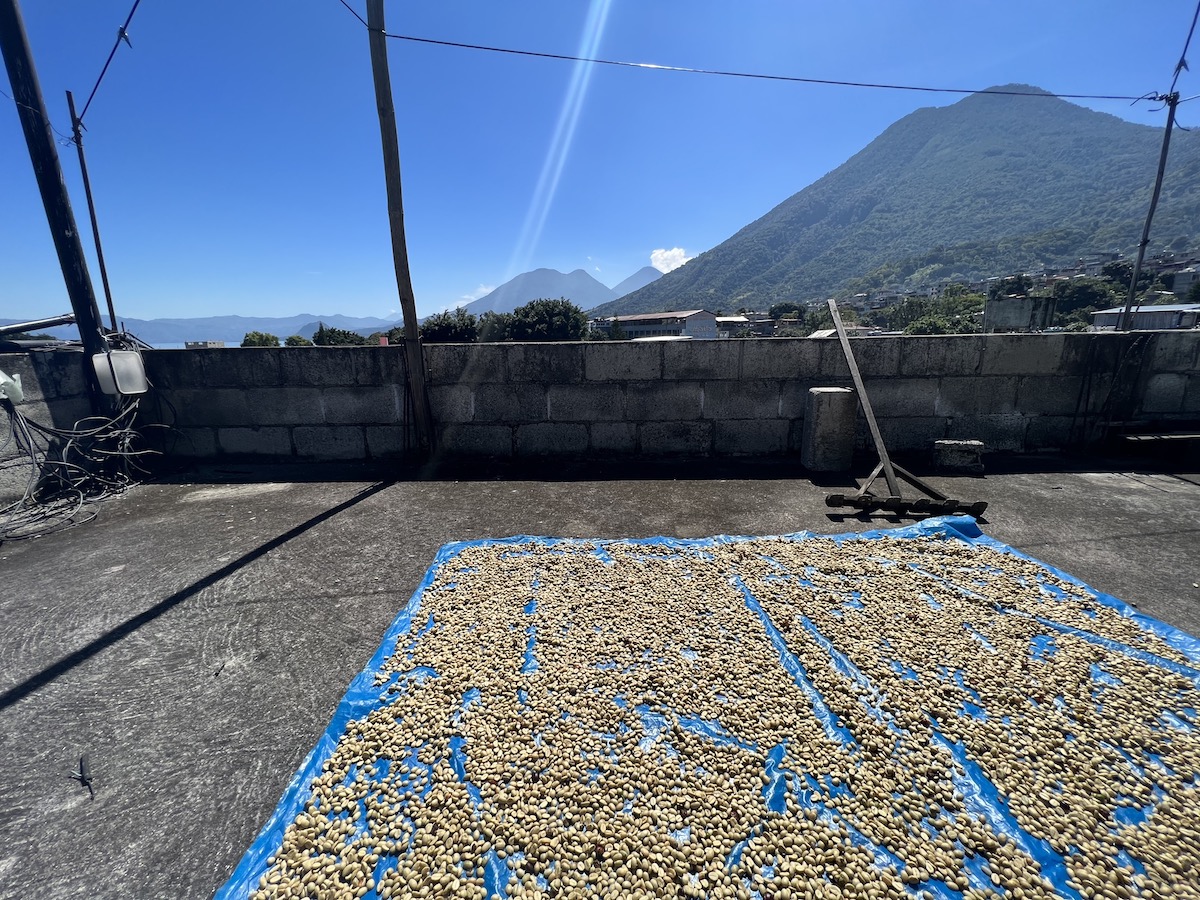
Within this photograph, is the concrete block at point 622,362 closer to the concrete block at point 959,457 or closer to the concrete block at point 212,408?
the concrete block at point 959,457

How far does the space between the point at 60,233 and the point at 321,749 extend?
19.8 ft

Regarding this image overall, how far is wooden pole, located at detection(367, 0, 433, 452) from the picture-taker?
15.4ft

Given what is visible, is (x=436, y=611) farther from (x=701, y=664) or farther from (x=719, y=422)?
(x=719, y=422)

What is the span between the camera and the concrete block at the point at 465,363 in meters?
5.38

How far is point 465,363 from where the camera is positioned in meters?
5.44

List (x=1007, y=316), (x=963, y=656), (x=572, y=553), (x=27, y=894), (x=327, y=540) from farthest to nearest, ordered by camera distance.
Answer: (x=1007, y=316), (x=327, y=540), (x=572, y=553), (x=963, y=656), (x=27, y=894)

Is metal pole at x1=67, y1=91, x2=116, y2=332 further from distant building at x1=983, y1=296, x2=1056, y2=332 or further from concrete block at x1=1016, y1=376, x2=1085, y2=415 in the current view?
distant building at x1=983, y1=296, x2=1056, y2=332

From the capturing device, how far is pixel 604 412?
5566mm

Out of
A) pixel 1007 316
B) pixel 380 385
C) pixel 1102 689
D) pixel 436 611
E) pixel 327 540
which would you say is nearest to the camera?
pixel 1102 689

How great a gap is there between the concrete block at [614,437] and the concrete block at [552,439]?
0.13 m

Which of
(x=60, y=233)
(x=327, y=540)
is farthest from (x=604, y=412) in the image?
(x=60, y=233)

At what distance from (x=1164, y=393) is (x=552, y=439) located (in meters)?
6.82

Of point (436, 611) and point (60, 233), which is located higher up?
point (60, 233)

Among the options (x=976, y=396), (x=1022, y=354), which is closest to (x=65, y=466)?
(x=976, y=396)
